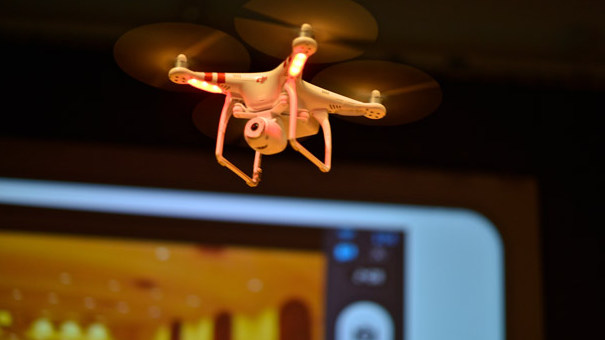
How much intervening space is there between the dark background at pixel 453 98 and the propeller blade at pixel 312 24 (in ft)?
5.22

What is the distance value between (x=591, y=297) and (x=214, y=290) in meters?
1.55

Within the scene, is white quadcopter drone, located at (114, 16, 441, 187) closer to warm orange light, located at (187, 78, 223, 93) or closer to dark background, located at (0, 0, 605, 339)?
warm orange light, located at (187, 78, 223, 93)

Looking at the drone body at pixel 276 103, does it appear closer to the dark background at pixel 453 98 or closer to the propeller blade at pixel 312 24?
the propeller blade at pixel 312 24

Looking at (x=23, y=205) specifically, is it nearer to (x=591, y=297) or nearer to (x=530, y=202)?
(x=530, y=202)

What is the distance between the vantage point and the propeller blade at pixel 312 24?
112 cm

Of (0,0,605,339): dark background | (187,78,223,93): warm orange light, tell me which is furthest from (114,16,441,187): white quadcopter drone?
(0,0,605,339): dark background

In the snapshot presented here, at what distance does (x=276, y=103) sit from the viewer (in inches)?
46.3

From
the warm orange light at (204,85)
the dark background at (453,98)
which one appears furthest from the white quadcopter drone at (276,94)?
the dark background at (453,98)

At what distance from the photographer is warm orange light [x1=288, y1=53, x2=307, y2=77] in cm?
112

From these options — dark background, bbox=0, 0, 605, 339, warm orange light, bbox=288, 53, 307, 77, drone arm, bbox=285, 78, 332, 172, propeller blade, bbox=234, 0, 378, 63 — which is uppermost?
dark background, bbox=0, 0, 605, 339

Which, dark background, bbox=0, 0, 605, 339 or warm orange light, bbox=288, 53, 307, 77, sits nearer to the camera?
warm orange light, bbox=288, 53, 307, 77

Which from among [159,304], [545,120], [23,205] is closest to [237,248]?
[159,304]

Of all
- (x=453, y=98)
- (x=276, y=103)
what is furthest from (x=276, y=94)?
(x=453, y=98)

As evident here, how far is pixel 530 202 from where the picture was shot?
304 cm
